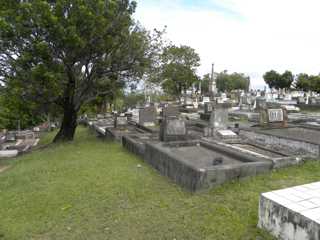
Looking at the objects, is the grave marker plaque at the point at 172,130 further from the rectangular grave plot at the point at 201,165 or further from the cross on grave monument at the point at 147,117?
the cross on grave monument at the point at 147,117

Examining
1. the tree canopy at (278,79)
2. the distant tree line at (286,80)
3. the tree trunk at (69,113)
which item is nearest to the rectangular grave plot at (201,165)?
the tree trunk at (69,113)

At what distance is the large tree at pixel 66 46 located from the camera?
8.66 m

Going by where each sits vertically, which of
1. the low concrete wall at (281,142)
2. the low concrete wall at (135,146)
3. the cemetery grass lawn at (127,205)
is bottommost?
the cemetery grass lawn at (127,205)

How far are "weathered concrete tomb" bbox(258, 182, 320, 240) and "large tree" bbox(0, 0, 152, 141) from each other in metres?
7.86

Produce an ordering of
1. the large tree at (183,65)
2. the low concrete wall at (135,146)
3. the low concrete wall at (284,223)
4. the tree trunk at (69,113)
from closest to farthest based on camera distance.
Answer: the low concrete wall at (284,223) < the low concrete wall at (135,146) < the tree trunk at (69,113) < the large tree at (183,65)

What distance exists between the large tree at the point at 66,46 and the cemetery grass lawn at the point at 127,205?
14.8ft

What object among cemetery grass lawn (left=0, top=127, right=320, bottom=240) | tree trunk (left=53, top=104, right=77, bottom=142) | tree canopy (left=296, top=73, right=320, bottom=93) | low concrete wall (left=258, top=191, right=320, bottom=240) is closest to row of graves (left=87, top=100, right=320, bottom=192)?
cemetery grass lawn (left=0, top=127, right=320, bottom=240)

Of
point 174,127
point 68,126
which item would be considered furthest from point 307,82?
point 174,127

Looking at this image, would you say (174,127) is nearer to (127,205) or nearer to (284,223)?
(127,205)

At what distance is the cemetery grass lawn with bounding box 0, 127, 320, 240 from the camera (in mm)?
3336

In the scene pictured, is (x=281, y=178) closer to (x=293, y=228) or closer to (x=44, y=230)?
(x=293, y=228)

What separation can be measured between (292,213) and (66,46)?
8.93 metres

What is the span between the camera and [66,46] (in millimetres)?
9227

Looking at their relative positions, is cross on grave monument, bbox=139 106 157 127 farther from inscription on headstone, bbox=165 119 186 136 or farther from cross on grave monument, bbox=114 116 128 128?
inscription on headstone, bbox=165 119 186 136
